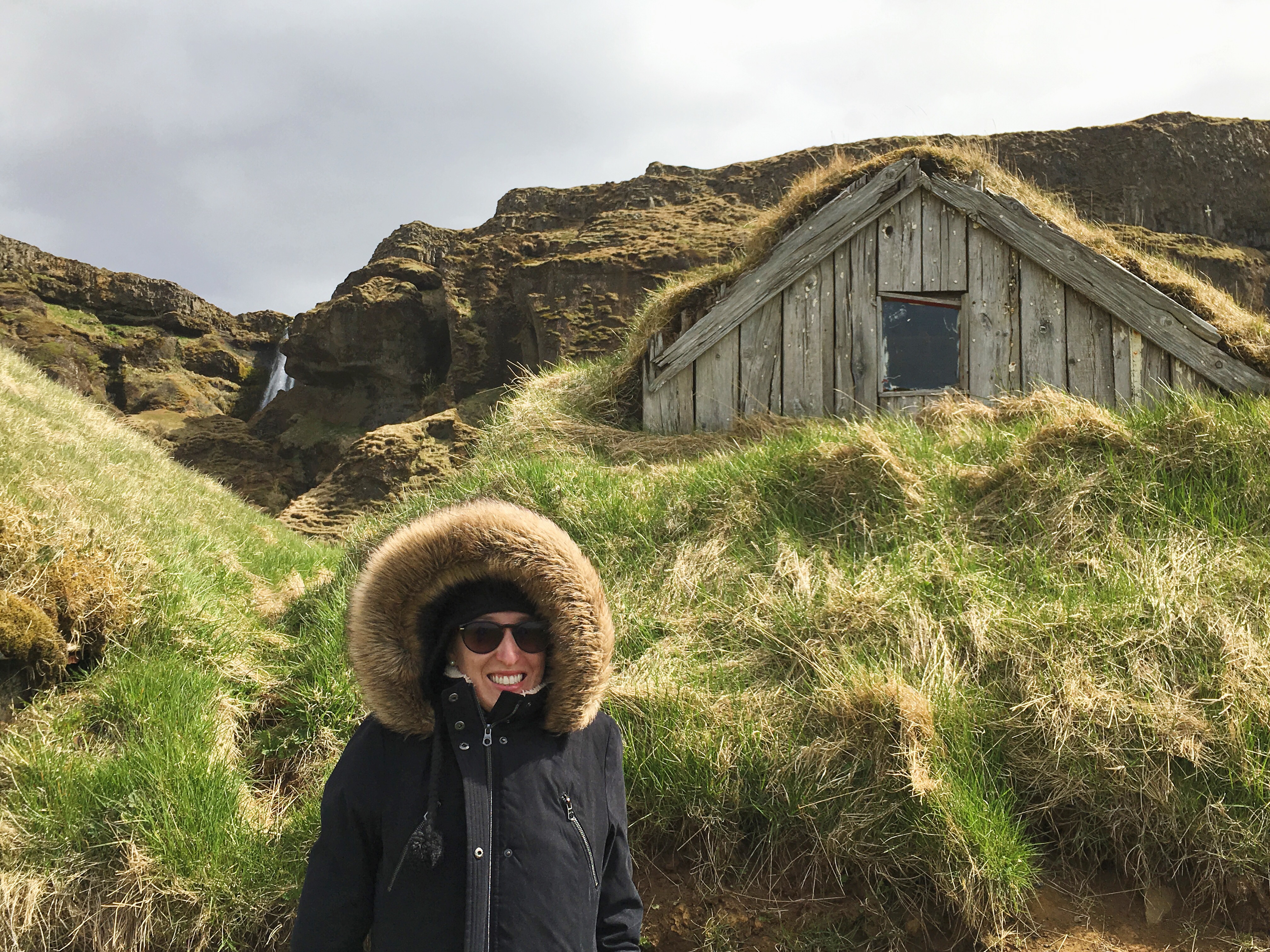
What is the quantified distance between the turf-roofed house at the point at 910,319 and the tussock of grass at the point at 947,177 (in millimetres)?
130

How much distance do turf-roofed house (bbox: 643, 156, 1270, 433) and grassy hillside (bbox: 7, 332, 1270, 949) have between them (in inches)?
50.2

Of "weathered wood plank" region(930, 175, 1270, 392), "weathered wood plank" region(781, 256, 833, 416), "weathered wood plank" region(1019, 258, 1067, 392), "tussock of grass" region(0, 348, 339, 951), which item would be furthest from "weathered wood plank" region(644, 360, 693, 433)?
"tussock of grass" region(0, 348, 339, 951)

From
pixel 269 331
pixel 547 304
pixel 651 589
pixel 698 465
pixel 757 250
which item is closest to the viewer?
pixel 651 589

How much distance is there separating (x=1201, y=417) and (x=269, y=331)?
22.8m

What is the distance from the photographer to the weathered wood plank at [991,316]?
7.24 meters

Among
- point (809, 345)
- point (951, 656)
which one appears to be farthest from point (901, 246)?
point (951, 656)

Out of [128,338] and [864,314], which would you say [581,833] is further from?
[128,338]

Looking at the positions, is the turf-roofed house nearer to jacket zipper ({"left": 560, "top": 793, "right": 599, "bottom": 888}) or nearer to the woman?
the woman

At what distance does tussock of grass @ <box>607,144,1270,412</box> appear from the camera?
22.5 ft

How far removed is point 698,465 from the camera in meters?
6.36

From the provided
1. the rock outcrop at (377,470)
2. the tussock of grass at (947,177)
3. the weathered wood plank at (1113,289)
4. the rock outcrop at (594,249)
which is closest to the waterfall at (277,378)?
the rock outcrop at (594,249)

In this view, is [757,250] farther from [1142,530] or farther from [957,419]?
[1142,530]

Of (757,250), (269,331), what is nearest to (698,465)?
(757,250)

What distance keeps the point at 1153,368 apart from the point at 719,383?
3608 millimetres
